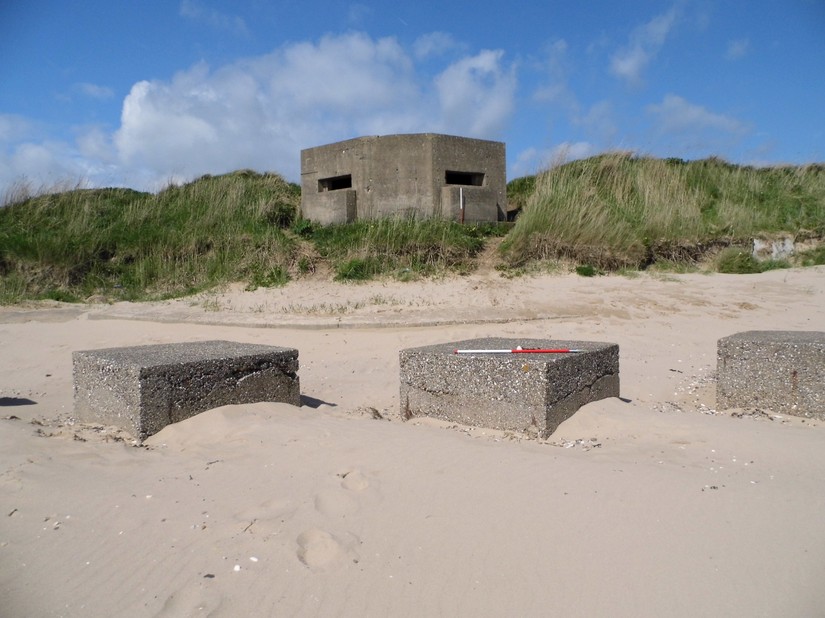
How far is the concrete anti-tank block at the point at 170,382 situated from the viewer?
433 cm

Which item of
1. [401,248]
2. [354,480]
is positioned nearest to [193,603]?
[354,480]

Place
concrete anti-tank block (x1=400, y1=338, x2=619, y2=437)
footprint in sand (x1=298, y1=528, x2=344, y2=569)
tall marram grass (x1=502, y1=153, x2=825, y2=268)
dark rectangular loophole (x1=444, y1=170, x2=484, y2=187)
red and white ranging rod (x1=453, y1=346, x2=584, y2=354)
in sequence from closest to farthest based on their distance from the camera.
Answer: footprint in sand (x1=298, y1=528, x2=344, y2=569) → concrete anti-tank block (x1=400, y1=338, x2=619, y2=437) → red and white ranging rod (x1=453, y1=346, x2=584, y2=354) → tall marram grass (x1=502, y1=153, x2=825, y2=268) → dark rectangular loophole (x1=444, y1=170, x2=484, y2=187)

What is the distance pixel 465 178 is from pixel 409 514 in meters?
11.7

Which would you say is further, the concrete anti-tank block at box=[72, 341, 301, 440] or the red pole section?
the red pole section

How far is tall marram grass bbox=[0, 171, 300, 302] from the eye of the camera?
1253 centimetres

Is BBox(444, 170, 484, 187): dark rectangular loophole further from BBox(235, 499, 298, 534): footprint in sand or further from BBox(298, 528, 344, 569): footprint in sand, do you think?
BBox(298, 528, 344, 569): footprint in sand

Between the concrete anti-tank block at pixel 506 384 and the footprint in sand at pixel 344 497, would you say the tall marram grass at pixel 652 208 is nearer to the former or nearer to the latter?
the concrete anti-tank block at pixel 506 384

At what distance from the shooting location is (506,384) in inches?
173

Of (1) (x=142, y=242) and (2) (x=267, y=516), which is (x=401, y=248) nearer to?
(1) (x=142, y=242)

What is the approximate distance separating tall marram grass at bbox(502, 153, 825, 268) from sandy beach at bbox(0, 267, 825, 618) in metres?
6.23

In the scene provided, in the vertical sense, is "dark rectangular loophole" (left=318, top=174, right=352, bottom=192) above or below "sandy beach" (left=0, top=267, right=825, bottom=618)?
above

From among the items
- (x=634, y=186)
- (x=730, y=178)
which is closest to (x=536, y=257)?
(x=634, y=186)

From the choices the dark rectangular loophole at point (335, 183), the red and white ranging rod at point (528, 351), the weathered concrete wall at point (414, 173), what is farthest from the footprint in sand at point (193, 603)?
the dark rectangular loophole at point (335, 183)

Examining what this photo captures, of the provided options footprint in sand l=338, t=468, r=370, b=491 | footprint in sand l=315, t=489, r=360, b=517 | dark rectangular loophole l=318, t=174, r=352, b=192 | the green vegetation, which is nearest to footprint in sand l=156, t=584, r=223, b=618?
footprint in sand l=315, t=489, r=360, b=517
